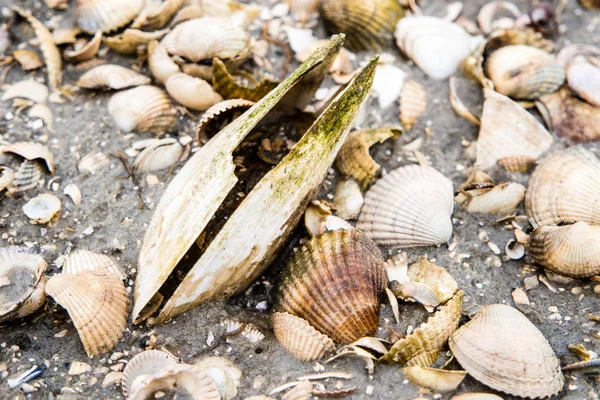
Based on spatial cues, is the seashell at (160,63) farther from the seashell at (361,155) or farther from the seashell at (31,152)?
the seashell at (361,155)

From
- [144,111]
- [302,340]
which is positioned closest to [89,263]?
[144,111]

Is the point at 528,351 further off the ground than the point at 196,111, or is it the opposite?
the point at 196,111

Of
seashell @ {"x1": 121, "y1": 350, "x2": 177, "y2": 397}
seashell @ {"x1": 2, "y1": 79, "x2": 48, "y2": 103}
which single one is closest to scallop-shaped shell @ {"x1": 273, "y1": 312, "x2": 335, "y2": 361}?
seashell @ {"x1": 121, "y1": 350, "x2": 177, "y2": 397}

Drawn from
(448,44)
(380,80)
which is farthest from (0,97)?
(448,44)

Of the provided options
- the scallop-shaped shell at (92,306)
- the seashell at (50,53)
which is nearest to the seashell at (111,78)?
the seashell at (50,53)

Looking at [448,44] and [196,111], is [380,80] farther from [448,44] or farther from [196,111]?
[196,111]
